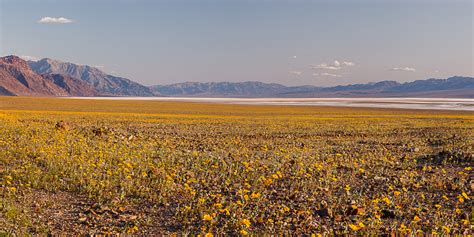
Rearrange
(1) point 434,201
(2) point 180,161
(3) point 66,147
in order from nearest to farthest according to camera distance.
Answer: (1) point 434,201
(2) point 180,161
(3) point 66,147

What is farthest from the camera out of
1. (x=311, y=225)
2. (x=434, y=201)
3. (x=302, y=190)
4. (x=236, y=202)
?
(x=302, y=190)

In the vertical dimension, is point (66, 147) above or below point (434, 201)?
above

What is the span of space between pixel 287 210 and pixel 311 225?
A: 2.25ft

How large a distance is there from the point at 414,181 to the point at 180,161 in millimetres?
6504

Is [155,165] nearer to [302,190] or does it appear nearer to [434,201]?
[302,190]

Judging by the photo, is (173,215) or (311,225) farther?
(173,215)

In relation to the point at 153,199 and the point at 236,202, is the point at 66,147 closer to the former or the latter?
the point at 153,199

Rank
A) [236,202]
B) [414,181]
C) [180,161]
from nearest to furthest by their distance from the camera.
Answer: [236,202] < [414,181] < [180,161]

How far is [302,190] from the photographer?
998 centimetres

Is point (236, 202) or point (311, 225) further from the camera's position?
point (236, 202)

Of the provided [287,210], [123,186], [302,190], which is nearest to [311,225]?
[287,210]

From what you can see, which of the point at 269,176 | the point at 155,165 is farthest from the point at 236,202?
the point at 155,165

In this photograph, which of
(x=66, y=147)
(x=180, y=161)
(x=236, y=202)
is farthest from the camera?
(x=66, y=147)

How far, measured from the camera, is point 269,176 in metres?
10.9
